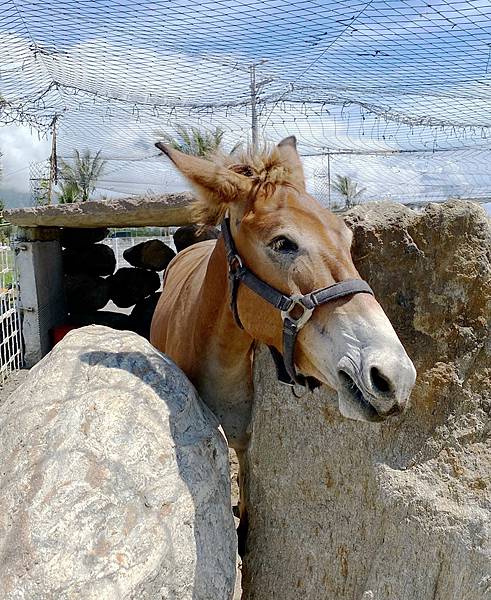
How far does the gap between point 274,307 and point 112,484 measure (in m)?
0.72

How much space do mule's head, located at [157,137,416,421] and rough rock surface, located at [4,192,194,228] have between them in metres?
3.31

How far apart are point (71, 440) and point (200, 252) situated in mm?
2923

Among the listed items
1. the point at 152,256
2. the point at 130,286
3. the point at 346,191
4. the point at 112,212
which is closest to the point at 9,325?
the point at 112,212

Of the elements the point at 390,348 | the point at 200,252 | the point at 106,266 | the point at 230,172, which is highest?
the point at 230,172

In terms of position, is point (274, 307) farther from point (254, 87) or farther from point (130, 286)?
point (130, 286)

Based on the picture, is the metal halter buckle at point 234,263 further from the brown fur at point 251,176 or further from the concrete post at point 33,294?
the concrete post at point 33,294

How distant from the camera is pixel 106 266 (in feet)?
33.3

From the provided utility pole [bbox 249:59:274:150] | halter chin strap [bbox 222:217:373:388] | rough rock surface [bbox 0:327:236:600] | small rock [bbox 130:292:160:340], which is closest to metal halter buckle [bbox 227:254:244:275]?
halter chin strap [bbox 222:217:373:388]

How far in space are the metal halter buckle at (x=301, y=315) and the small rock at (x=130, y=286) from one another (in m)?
8.56

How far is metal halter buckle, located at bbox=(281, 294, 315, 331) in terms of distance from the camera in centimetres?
176

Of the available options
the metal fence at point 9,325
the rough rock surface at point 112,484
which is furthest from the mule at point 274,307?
the metal fence at point 9,325

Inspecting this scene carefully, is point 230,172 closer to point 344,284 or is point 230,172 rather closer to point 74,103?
point 344,284

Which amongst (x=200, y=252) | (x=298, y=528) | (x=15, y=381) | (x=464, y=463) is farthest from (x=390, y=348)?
(x=15, y=381)

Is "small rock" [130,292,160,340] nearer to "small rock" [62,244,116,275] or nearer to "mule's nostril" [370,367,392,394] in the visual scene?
"small rock" [62,244,116,275]
